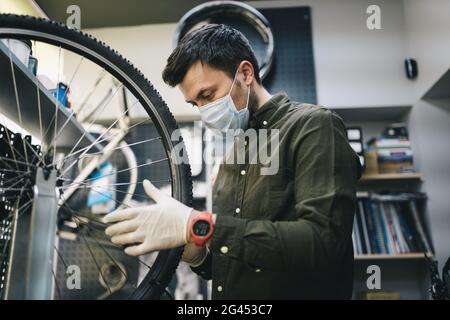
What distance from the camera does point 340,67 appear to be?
7.74 ft

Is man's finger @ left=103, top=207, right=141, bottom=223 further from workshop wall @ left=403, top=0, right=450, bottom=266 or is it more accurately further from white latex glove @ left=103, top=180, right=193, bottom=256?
workshop wall @ left=403, top=0, right=450, bottom=266

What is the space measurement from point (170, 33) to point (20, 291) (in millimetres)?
2114

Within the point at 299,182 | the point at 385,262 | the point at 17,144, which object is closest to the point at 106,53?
the point at 17,144

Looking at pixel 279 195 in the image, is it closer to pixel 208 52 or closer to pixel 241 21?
pixel 208 52

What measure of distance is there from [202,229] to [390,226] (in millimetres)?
1738

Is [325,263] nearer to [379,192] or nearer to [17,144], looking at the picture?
[17,144]

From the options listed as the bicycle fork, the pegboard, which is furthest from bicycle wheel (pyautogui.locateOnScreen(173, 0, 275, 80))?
the bicycle fork

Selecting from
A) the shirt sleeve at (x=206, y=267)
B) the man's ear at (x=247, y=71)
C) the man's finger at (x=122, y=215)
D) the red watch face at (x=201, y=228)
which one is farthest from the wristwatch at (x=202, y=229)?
the man's ear at (x=247, y=71)

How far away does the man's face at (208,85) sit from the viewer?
939 mm

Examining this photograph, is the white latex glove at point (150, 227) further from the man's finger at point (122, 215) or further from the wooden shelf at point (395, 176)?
the wooden shelf at point (395, 176)

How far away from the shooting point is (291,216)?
84cm

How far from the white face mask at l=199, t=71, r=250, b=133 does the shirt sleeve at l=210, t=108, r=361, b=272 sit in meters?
0.27

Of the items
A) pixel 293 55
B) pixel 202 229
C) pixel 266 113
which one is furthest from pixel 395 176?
pixel 202 229

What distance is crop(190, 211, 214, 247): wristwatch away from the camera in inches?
26.0
